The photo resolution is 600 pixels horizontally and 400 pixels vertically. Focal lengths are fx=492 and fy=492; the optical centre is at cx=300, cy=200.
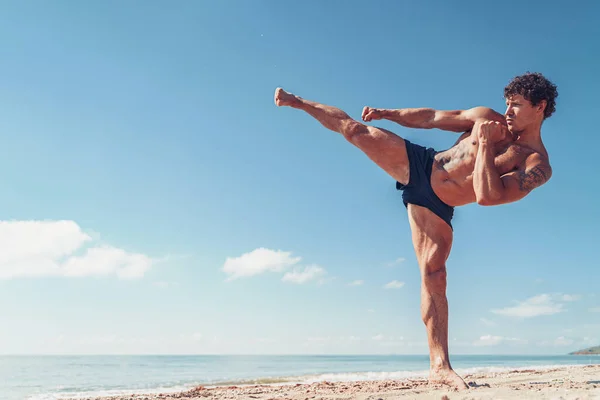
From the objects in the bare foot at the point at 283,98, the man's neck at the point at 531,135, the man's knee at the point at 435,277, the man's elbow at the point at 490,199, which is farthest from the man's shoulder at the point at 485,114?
the bare foot at the point at 283,98

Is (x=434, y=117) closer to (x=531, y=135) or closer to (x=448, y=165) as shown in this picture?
(x=448, y=165)

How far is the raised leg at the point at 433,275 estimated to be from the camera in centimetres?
388

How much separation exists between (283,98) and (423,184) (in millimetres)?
1523

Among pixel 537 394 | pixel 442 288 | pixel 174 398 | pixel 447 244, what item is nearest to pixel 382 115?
pixel 447 244

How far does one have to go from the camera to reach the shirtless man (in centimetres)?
373

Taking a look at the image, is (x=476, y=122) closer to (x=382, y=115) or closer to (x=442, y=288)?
(x=382, y=115)

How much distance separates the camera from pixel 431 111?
14.7ft

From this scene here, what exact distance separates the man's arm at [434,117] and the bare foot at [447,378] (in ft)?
6.67

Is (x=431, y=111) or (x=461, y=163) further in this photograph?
(x=431, y=111)

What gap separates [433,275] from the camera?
4.10 m

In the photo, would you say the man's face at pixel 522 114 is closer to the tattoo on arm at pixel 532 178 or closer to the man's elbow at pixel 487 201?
the tattoo on arm at pixel 532 178

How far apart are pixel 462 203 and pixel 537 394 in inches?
66.5

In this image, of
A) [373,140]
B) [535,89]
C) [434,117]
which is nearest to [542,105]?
[535,89]

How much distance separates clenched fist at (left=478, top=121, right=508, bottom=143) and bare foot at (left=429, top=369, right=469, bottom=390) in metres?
1.77
